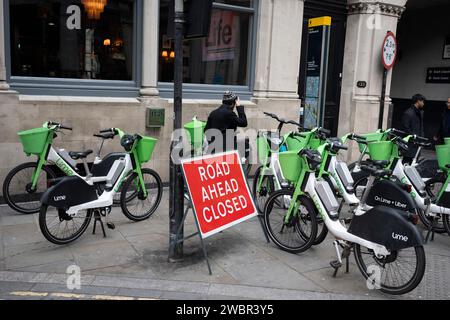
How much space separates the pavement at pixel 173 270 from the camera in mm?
4445

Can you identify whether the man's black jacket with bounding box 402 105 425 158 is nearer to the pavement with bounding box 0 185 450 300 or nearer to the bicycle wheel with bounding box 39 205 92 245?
the pavement with bounding box 0 185 450 300

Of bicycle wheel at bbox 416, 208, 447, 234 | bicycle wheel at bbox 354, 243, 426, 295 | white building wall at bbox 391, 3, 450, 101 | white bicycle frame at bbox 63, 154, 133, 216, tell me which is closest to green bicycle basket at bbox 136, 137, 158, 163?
white bicycle frame at bbox 63, 154, 133, 216

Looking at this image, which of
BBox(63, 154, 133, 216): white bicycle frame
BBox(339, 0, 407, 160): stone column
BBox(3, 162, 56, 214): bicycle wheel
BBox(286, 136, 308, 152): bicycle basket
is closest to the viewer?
BBox(63, 154, 133, 216): white bicycle frame

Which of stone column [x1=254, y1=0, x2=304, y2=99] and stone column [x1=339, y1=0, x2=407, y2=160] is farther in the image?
stone column [x1=339, y1=0, x2=407, y2=160]

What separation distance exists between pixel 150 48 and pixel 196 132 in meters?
2.07

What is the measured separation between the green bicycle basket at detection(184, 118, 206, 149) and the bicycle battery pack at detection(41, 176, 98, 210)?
2311 millimetres

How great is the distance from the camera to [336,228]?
4.98 metres

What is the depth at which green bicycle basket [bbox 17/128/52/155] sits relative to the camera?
638 centimetres

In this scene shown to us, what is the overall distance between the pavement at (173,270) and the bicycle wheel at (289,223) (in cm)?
15

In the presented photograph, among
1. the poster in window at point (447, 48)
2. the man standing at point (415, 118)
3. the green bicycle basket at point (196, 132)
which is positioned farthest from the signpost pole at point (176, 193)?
the poster in window at point (447, 48)

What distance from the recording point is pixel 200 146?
25.2 feet

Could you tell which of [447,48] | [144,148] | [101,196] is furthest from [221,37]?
[447,48]

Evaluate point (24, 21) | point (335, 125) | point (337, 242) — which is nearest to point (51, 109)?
point (24, 21)

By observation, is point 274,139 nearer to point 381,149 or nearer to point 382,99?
point 381,149
